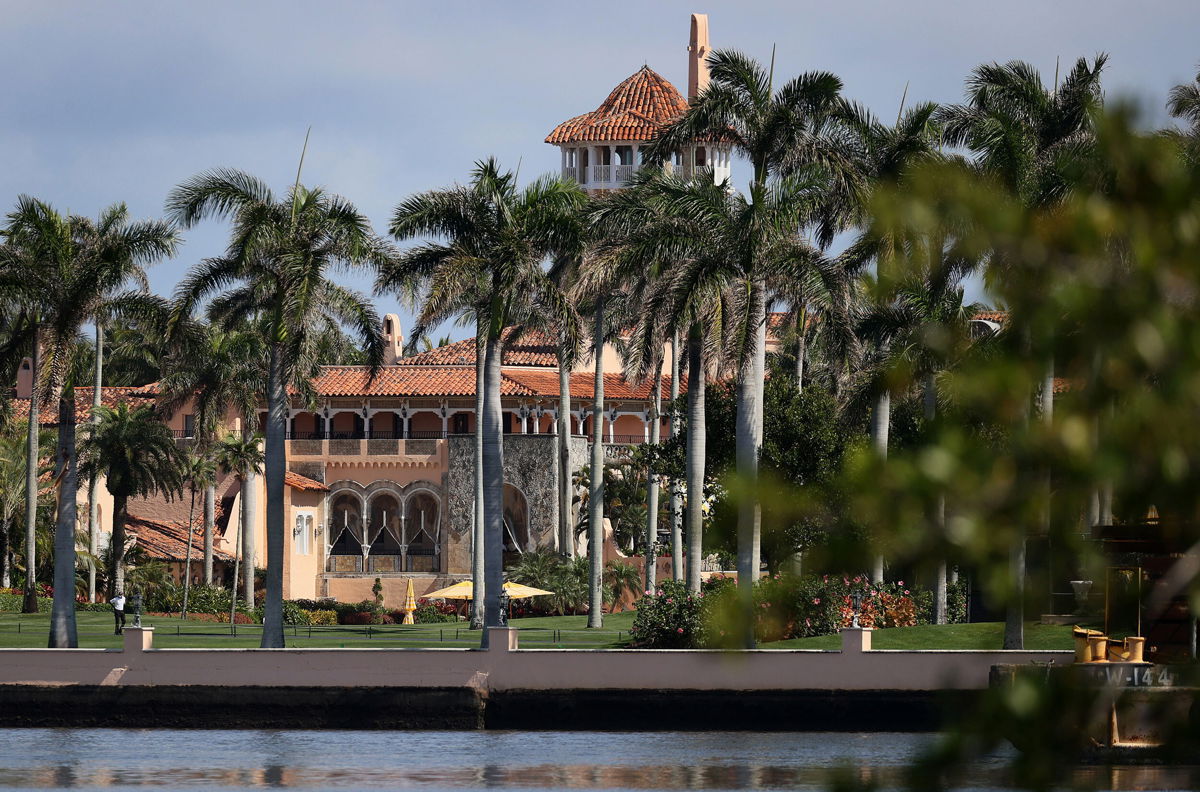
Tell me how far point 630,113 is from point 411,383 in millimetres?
22772

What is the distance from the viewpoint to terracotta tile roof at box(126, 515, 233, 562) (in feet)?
239

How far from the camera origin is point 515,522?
77.2 metres

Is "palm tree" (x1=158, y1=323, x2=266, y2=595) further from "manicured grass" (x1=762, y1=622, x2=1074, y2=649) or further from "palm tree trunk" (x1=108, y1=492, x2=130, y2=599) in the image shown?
"manicured grass" (x1=762, y1=622, x2=1074, y2=649)

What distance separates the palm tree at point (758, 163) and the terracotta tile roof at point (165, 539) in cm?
3881

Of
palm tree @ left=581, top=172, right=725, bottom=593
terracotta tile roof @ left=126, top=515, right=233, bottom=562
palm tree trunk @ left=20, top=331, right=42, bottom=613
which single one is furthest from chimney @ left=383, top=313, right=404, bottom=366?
palm tree @ left=581, top=172, right=725, bottom=593

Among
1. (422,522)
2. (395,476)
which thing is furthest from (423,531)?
(395,476)

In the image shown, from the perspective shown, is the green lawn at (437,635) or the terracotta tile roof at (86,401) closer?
the green lawn at (437,635)

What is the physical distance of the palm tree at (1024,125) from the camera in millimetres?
37531

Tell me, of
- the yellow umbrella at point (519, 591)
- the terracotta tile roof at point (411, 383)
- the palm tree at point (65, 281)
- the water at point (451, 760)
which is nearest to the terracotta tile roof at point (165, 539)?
the terracotta tile roof at point (411, 383)

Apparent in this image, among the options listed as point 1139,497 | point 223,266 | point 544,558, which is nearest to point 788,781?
point 223,266

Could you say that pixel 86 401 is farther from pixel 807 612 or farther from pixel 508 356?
pixel 807 612

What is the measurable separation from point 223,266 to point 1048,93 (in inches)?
779

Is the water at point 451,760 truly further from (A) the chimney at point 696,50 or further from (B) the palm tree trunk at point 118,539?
(A) the chimney at point 696,50

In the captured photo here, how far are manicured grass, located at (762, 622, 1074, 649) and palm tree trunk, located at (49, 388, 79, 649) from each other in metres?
15.2
